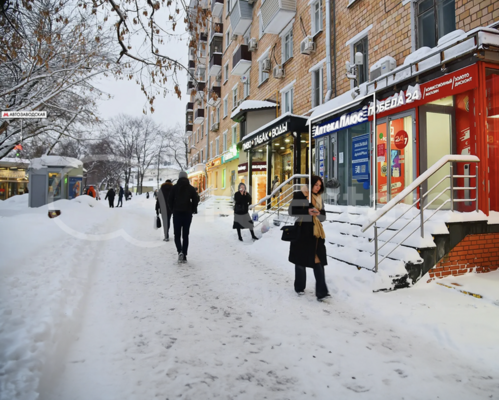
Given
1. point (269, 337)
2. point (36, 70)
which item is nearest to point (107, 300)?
point (269, 337)

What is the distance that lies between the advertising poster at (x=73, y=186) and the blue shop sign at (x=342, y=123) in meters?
16.4

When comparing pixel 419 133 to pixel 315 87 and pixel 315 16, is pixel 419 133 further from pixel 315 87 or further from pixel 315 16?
pixel 315 16

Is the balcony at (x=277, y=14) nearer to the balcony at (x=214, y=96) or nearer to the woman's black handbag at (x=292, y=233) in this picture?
the balcony at (x=214, y=96)

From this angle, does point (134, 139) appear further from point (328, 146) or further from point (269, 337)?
point (269, 337)

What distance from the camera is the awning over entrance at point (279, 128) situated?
474 inches

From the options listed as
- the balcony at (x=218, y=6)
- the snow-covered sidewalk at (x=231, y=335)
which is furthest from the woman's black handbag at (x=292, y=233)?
the balcony at (x=218, y=6)

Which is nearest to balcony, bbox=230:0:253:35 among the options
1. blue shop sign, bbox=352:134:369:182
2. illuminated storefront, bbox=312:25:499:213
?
illuminated storefront, bbox=312:25:499:213

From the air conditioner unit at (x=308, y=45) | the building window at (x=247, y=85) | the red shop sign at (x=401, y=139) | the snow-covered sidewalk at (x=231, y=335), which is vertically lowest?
the snow-covered sidewalk at (x=231, y=335)

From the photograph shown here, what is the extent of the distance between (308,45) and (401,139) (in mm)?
6960

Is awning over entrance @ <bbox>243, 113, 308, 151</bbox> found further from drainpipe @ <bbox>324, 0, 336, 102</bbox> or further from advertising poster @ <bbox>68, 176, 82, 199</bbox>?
advertising poster @ <bbox>68, 176, 82, 199</bbox>

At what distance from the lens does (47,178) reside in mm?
17016

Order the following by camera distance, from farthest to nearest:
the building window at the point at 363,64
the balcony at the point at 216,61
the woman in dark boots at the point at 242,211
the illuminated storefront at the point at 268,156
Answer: the balcony at the point at 216,61 → the illuminated storefront at the point at 268,156 → the building window at the point at 363,64 → the woman in dark boots at the point at 242,211

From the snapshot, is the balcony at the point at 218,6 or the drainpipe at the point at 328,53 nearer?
the drainpipe at the point at 328,53

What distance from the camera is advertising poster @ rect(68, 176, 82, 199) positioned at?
19608mm
